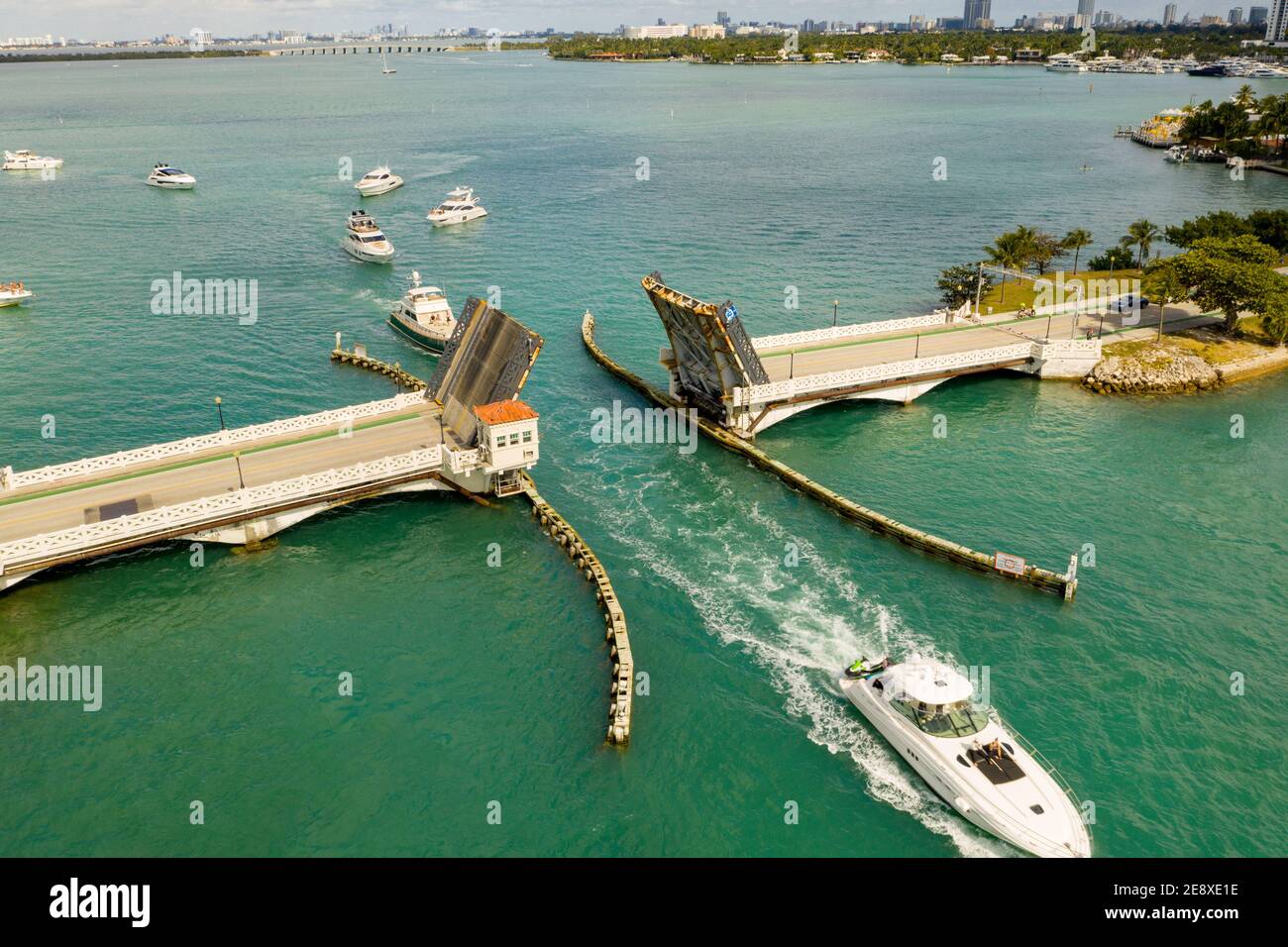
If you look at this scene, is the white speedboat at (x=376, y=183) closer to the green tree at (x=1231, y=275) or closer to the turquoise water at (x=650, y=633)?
the turquoise water at (x=650, y=633)

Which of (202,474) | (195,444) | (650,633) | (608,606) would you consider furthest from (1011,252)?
(202,474)

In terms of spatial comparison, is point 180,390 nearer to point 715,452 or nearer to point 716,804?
point 715,452

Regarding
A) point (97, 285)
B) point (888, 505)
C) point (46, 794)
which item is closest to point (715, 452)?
point (888, 505)

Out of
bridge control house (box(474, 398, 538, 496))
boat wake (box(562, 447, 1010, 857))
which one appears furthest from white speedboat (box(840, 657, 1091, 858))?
bridge control house (box(474, 398, 538, 496))

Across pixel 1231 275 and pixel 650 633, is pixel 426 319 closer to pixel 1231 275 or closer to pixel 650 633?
pixel 650 633

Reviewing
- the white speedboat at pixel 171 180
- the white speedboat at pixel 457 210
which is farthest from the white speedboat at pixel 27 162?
the white speedboat at pixel 457 210

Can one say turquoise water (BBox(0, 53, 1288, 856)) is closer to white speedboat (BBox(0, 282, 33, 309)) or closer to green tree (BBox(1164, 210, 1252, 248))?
white speedboat (BBox(0, 282, 33, 309))
